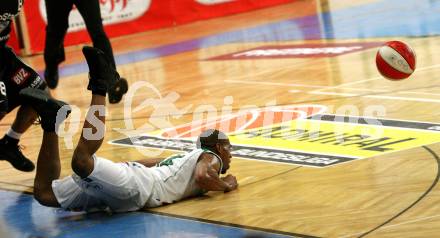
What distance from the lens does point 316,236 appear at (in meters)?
4.80

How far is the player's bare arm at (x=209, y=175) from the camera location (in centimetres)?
573

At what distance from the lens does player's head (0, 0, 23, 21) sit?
655cm

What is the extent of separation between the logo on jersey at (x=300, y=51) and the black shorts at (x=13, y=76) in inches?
202

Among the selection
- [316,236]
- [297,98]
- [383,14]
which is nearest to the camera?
[316,236]

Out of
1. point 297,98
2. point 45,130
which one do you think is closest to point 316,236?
point 45,130

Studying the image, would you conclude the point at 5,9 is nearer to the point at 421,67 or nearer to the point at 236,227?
the point at 236,227

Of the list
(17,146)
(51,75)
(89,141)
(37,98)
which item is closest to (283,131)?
(17,146)

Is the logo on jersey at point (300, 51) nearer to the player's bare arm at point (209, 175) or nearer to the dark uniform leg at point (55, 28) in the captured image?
the dark uniform leg at point (55, 28)

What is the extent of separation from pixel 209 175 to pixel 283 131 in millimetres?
1789

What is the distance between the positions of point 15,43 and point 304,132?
857 centimetres

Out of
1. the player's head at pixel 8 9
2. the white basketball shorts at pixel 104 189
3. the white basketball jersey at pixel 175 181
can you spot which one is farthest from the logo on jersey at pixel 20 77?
the white basketball jersey at pixel 175 181

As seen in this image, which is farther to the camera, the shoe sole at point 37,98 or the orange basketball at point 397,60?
the orange basketball at point 397,60

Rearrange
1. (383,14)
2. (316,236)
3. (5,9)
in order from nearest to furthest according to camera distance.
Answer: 1. (316,236)
2. (5,9)
3. (383,14)

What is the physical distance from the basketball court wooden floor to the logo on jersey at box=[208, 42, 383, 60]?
29 millimetres
